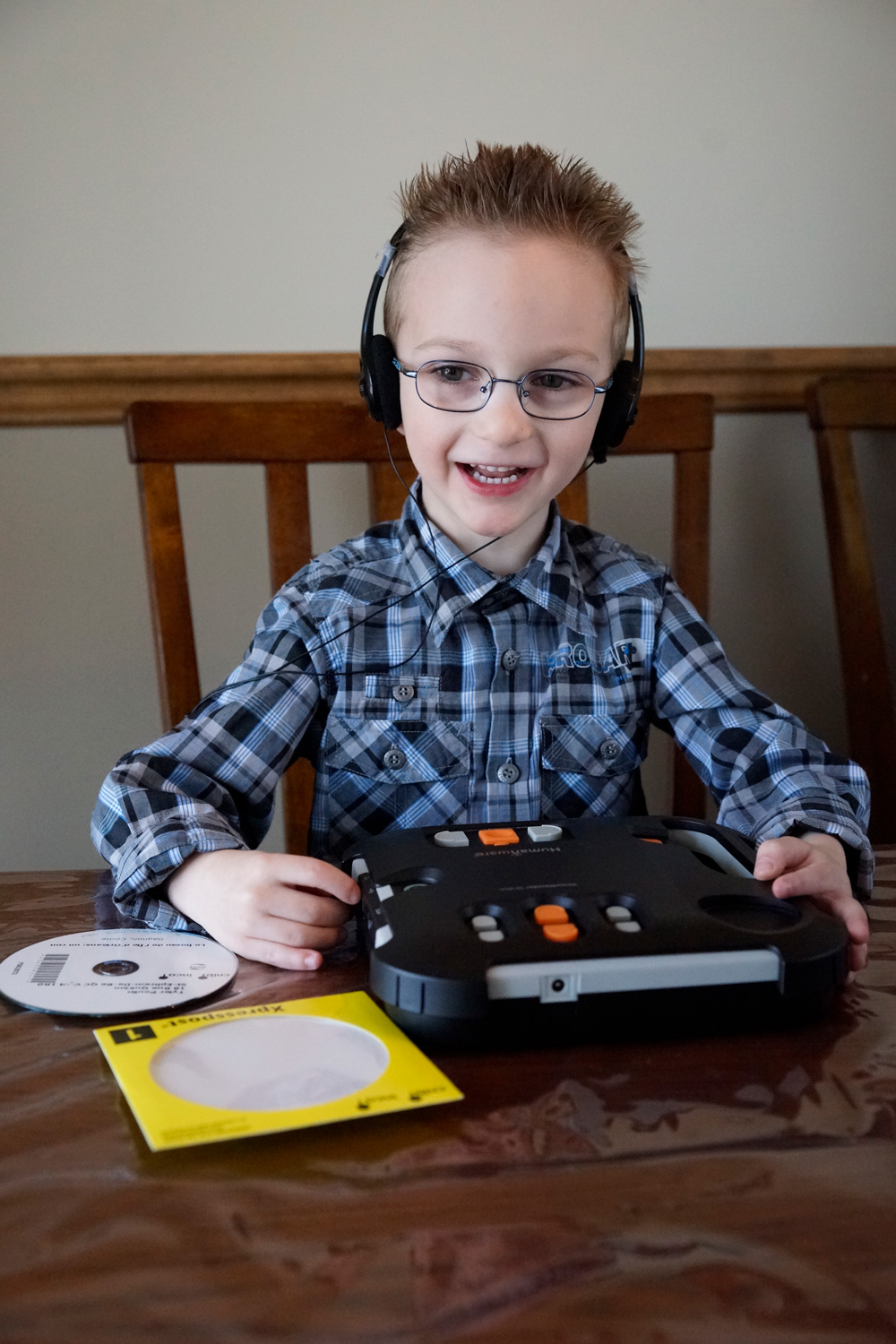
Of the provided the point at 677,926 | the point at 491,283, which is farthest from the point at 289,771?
the point at 677,926

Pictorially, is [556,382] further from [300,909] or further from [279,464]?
[300,909]

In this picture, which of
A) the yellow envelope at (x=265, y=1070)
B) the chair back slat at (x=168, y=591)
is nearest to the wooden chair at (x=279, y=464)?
the chair back slat at (x=168, y=591)

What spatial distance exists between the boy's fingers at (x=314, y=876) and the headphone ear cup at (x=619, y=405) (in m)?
0.44

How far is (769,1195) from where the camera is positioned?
1.23 ft

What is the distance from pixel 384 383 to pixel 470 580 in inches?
6.8

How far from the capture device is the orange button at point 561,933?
496 mm

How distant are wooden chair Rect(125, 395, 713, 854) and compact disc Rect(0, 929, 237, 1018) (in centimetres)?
49

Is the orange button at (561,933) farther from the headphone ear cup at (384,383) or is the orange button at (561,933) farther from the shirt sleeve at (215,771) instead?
Answer: the headphone ear cup at (384,383)

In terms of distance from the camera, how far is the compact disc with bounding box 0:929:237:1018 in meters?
0.54

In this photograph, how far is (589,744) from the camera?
0.95m

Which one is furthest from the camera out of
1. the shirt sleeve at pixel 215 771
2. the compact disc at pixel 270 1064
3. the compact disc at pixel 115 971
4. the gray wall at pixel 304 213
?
the gray wall at pixel 304 213

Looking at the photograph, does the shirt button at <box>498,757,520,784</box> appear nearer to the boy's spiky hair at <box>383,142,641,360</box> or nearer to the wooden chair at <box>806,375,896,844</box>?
the boy's spiky hair at <box>383,142,641,360</box>

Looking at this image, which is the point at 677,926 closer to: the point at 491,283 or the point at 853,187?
the point at 491,283

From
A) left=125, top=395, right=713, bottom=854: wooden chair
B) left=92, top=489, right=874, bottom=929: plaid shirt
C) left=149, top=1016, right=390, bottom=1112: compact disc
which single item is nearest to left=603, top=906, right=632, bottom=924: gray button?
left=149, top=1016, right=390, bottom=1112: compact disc
